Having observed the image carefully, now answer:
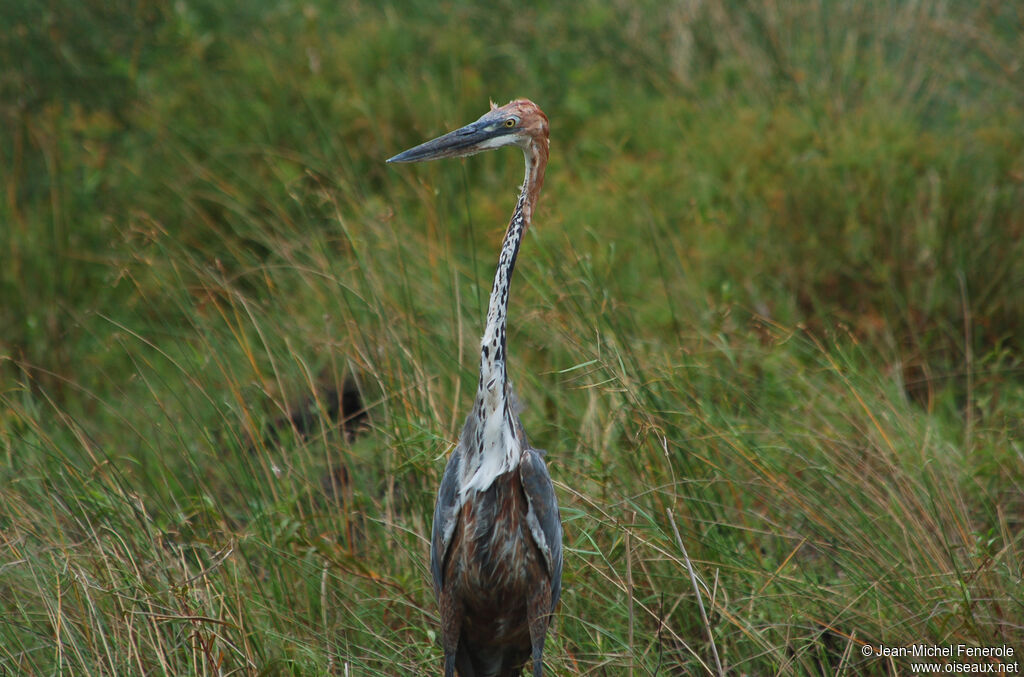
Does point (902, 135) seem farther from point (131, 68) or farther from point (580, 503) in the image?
point (131, 68)

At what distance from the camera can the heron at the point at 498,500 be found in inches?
115

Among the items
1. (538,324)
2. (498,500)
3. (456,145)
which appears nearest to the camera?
(498,500)

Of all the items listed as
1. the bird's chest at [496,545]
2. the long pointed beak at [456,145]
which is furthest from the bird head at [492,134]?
the bird's chest at [496,545]

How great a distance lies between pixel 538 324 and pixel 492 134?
1509mm

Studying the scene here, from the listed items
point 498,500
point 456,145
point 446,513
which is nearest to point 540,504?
point 498,500

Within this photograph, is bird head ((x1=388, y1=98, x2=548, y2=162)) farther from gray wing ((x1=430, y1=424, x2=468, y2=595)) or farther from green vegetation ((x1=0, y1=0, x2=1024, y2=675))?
gray wing ((x1=430, y1=424, x2=468, y2=595))

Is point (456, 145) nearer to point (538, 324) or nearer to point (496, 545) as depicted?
point (496, 545)

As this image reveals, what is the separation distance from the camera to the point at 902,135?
5551 millimetres

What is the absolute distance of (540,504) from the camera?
9.75ft

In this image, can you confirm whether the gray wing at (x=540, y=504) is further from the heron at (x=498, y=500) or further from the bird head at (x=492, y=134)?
the bird head at (x=492, y=134)

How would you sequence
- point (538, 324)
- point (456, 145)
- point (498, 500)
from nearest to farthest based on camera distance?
point (498, 500) < point (456, 145) < point (538, 324)

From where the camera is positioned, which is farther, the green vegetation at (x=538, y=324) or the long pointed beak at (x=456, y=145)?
the green vegetation at (x=538, y=324)

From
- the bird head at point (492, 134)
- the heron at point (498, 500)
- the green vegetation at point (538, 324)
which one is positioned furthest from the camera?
the green vegetation at point (538, 324)

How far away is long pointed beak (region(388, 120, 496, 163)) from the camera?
3103 millimetres
